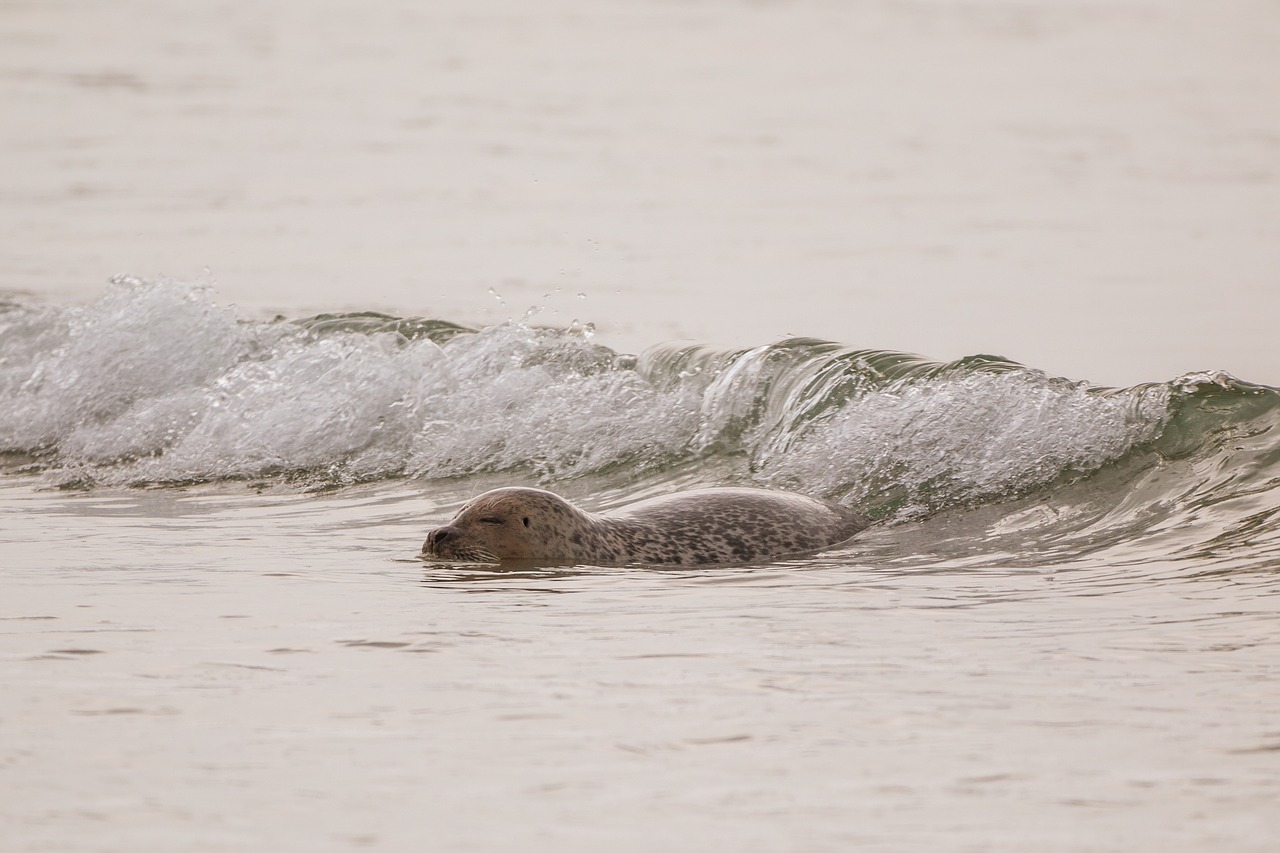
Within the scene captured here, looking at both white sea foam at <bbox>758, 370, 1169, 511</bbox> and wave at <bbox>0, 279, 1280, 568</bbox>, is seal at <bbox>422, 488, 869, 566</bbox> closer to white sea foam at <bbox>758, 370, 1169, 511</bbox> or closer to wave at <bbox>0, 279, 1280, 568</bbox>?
wave at <bbox>0, 279, 1280, 568</bbox>

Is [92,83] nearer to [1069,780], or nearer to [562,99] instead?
[562,99]

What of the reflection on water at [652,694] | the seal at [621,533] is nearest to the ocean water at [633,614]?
the reflection on water at [652,694]

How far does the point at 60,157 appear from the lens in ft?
97.6

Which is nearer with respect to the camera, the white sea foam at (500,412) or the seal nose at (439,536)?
the seal nose at (439,536)

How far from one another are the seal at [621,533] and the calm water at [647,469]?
305mm

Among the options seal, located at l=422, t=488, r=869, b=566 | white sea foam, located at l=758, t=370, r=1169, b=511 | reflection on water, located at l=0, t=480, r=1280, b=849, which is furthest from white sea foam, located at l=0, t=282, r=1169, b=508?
reflection on water, located at l=0, t=480, r=1280, b=849

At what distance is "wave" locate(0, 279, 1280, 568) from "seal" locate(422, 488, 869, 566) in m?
A: 1.18

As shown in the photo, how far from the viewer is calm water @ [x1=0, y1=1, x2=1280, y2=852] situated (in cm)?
610

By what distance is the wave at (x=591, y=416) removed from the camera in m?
11.4

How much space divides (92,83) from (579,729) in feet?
109

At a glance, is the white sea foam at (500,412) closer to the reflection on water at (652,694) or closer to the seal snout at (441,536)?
the reflection on water at (652,694)

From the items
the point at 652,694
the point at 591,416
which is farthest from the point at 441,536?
the point at 591,416

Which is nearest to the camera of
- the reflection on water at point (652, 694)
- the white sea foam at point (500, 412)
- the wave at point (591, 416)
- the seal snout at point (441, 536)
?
the reflection on water at point (652, 694)

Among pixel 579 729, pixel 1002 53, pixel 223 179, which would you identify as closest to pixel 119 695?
pixel 579 729
